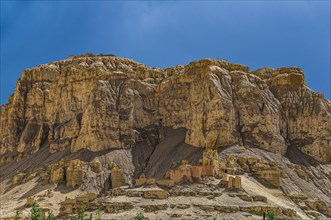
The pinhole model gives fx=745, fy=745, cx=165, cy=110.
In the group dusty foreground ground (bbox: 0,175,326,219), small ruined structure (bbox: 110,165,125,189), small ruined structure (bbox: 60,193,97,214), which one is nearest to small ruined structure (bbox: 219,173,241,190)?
dusty foreground ground (bbox: 0,175,326,219)

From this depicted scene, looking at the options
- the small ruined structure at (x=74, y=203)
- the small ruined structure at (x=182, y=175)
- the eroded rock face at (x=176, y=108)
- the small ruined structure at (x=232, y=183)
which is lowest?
the small ruined structure at (x=74, y=203)

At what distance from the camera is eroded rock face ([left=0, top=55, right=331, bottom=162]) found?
154125 mm

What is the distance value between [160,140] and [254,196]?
45.6m

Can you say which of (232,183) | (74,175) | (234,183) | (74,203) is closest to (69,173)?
(74,175)

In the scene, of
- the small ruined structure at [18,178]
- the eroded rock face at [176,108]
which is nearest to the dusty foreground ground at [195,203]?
the small ruined structure at [18,178]

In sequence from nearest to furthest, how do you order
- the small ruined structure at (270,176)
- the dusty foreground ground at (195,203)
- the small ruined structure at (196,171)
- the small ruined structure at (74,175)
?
1. the dusty foreground ground at (195,203)
2. the small ruined structure at (196,171)
3. the small ruined structure at (270,176)
4. the small ruined structure at (74,175)

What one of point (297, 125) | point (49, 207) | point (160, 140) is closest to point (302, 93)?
point (297, 125)

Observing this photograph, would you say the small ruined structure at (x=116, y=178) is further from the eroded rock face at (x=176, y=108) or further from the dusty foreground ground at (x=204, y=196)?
the eroded rock face at (x=176, y=108)

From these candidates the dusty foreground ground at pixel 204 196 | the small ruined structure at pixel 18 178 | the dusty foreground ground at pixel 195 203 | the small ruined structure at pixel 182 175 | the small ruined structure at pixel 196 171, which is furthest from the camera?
the small ruined structure at pixel 18 178

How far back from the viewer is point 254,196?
123562mm

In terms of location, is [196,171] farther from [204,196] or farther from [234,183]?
[234,183]

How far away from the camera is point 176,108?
16825cm

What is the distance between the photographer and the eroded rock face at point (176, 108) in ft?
506

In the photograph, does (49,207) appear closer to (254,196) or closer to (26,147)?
Answer: (254,196)
